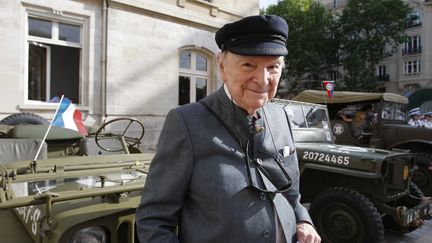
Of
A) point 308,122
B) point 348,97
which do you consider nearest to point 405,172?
point 308,122

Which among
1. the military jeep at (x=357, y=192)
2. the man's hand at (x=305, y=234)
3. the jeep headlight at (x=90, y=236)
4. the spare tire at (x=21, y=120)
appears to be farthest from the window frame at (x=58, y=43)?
the man's hand at (x=305, y=234)

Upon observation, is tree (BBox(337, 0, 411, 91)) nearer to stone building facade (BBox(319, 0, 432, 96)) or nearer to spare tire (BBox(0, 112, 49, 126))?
stone building facade (BBox(319, 0, 432, 96))

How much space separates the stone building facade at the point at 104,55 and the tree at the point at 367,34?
2191cm

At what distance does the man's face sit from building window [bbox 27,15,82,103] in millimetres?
8541

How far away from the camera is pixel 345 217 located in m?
4.47

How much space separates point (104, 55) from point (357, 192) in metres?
7.29

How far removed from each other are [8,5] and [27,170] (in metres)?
6.58

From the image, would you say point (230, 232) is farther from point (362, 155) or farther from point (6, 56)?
point (6, 56)

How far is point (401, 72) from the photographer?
3919 cm

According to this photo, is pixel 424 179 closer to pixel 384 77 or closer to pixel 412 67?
pixel 412 67

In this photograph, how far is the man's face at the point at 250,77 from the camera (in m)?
1.44

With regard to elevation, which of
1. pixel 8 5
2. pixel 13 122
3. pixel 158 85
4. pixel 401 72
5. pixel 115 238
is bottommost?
pixel 115 238

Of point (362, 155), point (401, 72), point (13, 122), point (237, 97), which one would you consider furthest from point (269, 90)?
point (401, 72)

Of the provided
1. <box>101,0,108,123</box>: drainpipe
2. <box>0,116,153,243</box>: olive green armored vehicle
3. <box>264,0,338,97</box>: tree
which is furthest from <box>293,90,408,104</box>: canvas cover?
<box>264,0,338,97</box>: tree
